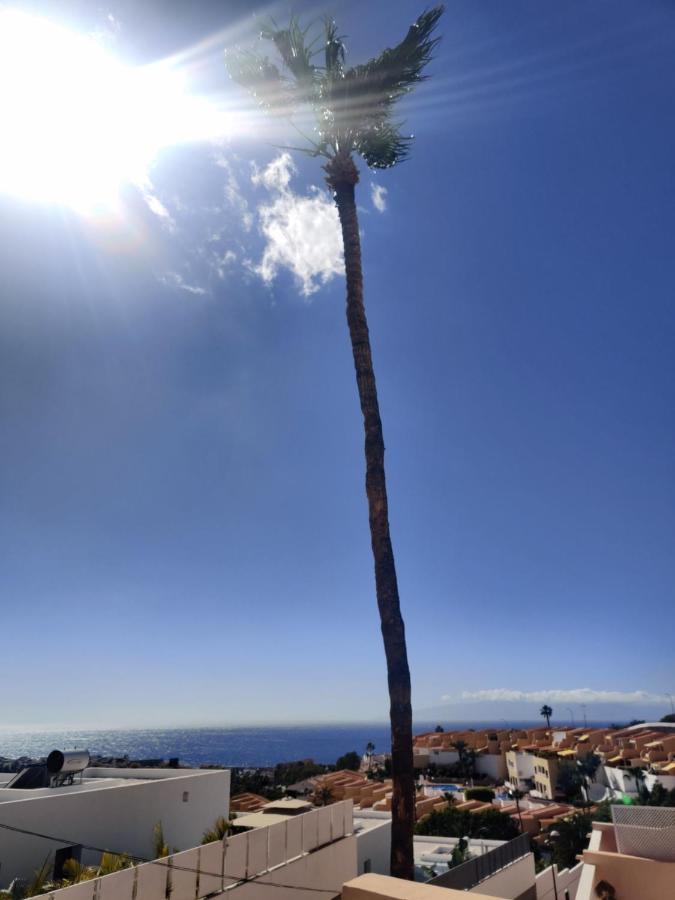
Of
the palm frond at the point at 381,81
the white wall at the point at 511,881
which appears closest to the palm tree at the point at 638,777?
the white wall at the point at 511,881

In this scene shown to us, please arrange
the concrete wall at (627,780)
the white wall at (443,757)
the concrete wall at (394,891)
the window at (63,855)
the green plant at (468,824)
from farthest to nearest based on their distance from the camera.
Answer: the white wall at (443,757), the concrete wall at (627,780), the green plant at (468,824), the window at (63,855), the concrete wall at (394,891)

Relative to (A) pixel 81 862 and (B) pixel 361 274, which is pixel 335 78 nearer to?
(B) pixel 361 274

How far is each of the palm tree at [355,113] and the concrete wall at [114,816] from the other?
7.43 m

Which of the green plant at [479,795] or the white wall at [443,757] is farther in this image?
the white wall at [443,757]

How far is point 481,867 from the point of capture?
12352 millimetres

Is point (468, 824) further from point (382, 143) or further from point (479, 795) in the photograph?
point (382, 143)

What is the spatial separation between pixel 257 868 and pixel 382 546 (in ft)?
18.1

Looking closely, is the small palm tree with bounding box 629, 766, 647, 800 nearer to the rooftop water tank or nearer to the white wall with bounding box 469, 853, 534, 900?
the white wall with bounding box 469, 853, 534, 900

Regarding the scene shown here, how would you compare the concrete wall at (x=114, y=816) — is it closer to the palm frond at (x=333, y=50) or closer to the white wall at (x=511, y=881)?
the white wall at (x=511, y=881)

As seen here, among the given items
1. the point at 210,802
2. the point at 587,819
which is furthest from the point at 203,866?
the point at 587,819

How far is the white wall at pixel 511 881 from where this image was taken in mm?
12578

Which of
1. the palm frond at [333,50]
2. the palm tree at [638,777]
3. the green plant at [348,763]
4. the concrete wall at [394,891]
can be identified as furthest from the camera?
the green plant at [348,763]

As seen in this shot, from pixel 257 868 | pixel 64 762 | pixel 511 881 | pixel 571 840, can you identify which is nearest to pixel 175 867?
pixel 257 868

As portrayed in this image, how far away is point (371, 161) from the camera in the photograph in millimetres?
13133
